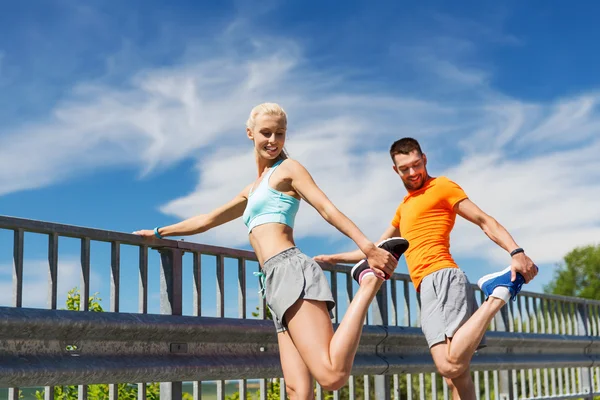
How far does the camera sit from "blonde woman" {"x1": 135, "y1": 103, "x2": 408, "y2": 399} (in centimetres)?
446

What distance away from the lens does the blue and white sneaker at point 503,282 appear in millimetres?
5625

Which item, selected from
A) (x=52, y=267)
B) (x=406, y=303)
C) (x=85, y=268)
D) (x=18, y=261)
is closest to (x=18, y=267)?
(x=18, y=261)

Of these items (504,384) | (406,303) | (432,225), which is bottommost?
(504,384)

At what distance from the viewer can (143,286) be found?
5.39m

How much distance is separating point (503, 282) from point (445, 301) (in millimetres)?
410

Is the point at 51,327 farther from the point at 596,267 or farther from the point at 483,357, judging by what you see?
the point at 596,267

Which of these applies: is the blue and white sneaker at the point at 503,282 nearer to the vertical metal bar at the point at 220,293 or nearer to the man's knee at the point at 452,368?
the man's knee at the point at 452,368

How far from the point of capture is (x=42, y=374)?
14.3 ft

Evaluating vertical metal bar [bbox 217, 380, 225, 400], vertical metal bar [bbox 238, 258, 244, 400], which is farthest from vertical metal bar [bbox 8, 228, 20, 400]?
vertical metal bar [bbox 238, 258, 244, 400]

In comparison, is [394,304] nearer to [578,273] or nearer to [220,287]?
[220,287]

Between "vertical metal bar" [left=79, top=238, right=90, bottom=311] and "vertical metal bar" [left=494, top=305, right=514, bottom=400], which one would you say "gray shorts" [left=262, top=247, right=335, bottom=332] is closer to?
"vertical metal bar" [left=79, top=238, right=90, bottom=311]

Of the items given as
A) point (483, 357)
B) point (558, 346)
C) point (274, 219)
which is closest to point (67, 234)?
point (274, 219)

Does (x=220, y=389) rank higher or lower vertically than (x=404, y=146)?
lower

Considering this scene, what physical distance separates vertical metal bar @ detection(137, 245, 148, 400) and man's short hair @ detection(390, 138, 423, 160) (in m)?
1.89
